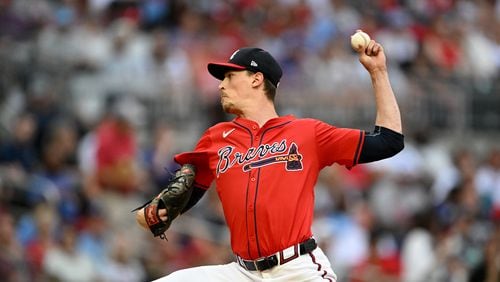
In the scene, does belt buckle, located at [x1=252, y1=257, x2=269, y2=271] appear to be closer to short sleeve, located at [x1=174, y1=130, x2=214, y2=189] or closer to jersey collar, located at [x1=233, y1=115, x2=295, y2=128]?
short sleeve, located at [x1=174, y1=130, x2=214, y2=189]

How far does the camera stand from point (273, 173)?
6547mm

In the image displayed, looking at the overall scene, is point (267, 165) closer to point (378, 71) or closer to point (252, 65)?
point (252, 65)

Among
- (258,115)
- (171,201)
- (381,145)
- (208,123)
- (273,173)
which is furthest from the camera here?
(208,123)

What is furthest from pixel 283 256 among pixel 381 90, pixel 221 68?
pixel 221 68

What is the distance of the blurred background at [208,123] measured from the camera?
12211mm

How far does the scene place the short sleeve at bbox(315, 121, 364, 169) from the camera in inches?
255

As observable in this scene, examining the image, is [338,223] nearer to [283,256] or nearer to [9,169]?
[9,169]

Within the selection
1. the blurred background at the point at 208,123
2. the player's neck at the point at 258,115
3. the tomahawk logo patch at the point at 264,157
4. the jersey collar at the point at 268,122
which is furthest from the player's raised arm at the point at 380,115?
the blurred background at the point at 208,123

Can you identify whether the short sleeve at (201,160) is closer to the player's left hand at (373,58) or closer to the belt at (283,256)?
the belt at (283,256)

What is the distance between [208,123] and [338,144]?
8.69 meters

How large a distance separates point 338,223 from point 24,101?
409 cm

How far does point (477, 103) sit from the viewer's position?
1712cm

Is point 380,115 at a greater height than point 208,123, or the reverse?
point 380,115

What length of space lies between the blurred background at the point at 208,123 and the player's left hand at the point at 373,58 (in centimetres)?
385
